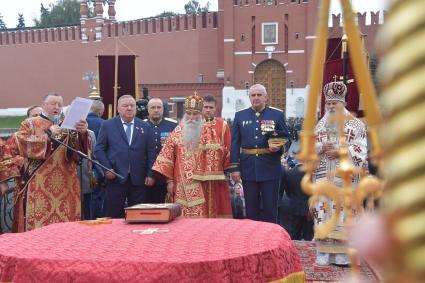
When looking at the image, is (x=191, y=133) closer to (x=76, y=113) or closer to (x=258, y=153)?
(x=258, y=153)

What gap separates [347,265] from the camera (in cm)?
510

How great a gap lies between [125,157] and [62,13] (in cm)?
5929

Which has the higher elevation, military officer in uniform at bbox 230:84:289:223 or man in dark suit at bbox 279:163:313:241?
military officer in uniform at bbox 230:84:289:223

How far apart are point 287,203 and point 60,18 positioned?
58899mm

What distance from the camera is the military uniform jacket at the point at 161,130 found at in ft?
20.8

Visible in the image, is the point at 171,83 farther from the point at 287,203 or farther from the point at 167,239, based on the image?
the point at 167,239

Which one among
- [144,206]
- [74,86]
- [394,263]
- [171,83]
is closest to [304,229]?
[144,206]

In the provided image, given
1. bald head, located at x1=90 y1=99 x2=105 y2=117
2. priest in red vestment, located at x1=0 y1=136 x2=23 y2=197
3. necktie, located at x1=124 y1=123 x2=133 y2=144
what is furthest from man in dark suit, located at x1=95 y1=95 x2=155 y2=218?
bald head, located at x1=90 y1=99 x2=105 y2=117

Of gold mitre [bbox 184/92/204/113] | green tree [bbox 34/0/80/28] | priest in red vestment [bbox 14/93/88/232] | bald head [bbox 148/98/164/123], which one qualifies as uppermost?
green tree [bbox 34/0/80/28]

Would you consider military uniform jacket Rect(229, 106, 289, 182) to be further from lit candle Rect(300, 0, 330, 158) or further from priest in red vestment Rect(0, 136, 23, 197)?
lit candle Rect(300, 0, 330, 158)

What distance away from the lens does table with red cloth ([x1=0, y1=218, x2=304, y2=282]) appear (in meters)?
2.62

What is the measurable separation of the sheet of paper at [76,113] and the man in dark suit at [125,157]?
86 centimetres

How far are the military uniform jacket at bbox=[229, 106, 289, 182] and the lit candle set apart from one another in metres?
5.18

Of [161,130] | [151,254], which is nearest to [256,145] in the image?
[161,130]
